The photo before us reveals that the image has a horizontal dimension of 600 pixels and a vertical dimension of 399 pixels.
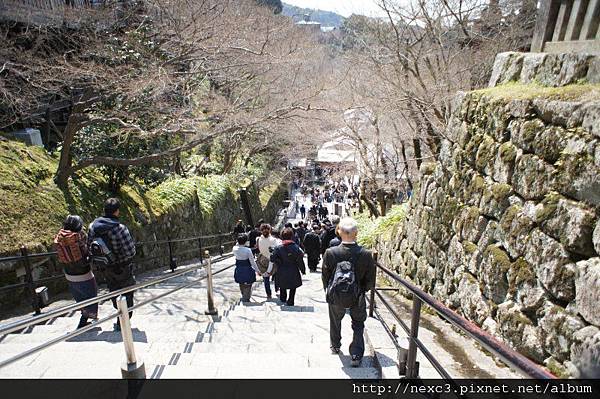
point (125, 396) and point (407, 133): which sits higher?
point (407, 133)

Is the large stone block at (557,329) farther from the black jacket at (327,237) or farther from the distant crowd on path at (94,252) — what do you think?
the black jacket at (327,237)

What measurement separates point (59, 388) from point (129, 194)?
8228 millimetres

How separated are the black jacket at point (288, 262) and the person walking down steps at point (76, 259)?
8.05 ft

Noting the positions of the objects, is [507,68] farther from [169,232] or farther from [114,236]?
[169,232]

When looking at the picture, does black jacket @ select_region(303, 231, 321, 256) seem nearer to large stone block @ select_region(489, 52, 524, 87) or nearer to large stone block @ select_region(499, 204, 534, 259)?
large stone block @ select_region(489, 52, 524, 87)

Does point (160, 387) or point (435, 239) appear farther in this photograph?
point (435, 239)

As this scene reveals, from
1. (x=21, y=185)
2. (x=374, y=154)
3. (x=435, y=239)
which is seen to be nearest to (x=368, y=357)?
(x=435, y=239)

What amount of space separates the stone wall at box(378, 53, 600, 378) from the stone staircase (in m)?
1.64

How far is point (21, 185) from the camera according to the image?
23.2 ft

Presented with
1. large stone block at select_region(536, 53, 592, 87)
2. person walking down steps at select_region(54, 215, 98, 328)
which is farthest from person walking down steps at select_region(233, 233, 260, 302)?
large stone block at select_region(536, 53, 592, 87)

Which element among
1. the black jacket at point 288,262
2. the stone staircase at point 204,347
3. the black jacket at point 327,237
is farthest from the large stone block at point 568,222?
the black jacket at point 327,237

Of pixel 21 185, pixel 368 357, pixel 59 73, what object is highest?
pixel 59 73

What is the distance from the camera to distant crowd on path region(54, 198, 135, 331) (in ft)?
13.3

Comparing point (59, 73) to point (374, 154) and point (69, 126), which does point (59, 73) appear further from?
point (374, 154)
